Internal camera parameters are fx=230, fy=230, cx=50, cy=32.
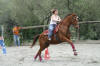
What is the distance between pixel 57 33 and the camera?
35.7 feet

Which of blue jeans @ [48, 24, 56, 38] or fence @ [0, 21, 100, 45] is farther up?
blue jeans @ [48, 24, 56, 38]

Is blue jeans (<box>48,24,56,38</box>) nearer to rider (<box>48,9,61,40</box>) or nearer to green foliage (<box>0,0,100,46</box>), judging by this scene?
rider (<box>48,9,61,40</box>)

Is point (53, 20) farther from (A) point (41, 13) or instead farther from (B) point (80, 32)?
(A) point (41, 13)

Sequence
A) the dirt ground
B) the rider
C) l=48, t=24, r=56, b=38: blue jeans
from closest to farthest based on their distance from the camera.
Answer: the dirt ground, the rider, l=48, t=24, r=56, b=38: blue jeans

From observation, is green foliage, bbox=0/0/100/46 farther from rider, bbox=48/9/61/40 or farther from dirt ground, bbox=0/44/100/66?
rider, bbox=48/9/61/40

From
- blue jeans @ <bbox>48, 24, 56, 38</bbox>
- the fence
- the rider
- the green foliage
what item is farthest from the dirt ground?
the green foliage

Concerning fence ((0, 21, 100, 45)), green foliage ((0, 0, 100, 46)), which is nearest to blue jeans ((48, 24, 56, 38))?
fence ((0, 21, 100, 45))

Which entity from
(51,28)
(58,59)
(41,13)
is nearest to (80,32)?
(41,13)

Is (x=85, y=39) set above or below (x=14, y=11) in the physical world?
below

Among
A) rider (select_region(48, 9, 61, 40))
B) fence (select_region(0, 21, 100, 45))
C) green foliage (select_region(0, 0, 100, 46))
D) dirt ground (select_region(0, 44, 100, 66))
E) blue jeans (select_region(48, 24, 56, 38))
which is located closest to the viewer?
dirt ground (select_region(0, 44, 100, 66))

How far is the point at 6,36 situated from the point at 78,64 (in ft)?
50.5

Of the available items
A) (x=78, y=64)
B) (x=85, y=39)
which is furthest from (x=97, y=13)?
(x=78, y=64)

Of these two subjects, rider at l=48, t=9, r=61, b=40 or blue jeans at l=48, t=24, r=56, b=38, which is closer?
rider at l=48, t=9, r=61, b=40

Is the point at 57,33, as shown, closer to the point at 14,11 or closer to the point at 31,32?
the point at 31,32
